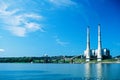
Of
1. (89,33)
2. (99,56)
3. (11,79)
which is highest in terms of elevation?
(89,33)

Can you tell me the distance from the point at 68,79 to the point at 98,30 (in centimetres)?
13606

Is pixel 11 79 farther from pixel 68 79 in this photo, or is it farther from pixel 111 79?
pixel 111 79

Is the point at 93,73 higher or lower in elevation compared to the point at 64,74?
higher

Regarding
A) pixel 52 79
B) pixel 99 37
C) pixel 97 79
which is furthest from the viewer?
pixel 99 37

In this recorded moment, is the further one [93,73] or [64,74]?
[93,73]

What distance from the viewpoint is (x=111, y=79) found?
5534 cm

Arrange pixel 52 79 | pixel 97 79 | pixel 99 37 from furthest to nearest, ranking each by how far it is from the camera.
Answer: pixel 99 37, pixel 52 79, pixel 97 79

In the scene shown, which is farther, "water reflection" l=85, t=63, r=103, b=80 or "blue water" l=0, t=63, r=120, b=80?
"blue water" l=0, t=63, r=120, b=80

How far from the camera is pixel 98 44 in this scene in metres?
192

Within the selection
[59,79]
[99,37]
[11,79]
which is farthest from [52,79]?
[99,37]

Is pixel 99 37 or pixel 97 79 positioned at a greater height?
pixel 99 37

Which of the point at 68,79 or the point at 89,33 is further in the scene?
the point at 89,33

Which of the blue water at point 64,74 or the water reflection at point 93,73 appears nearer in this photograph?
the water reflection at point 93,73

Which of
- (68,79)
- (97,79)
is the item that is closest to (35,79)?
(68,79)
